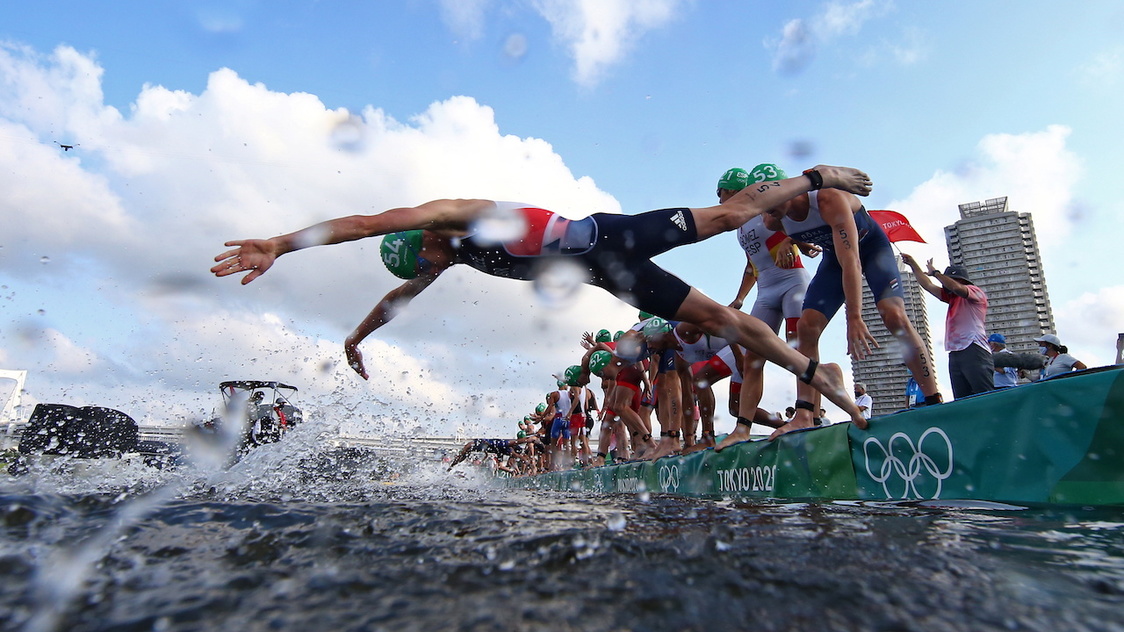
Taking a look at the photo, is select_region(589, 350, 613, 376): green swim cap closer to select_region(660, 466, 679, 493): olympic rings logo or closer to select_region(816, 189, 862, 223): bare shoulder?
select_region(660, 466, 679, 493): olympic rings logo

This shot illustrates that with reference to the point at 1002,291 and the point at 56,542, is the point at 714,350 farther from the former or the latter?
the point at 1002,291

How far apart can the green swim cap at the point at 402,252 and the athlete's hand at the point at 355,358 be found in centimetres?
77

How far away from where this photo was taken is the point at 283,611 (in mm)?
867

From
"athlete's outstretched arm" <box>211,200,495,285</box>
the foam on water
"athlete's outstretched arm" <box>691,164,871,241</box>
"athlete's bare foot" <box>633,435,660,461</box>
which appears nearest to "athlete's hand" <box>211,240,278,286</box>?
"athlete's outstretched arm" <box>211,200,495,285</box>

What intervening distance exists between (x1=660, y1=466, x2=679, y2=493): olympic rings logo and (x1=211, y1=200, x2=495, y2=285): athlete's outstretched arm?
9.82 feet

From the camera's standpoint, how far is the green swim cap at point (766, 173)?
388 cm

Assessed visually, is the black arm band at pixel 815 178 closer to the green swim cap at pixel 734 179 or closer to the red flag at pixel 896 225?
the green swim cap at pixel 734 179

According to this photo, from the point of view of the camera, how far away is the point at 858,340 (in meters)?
3.43

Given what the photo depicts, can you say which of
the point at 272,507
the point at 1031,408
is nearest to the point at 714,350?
the point at 1031,408

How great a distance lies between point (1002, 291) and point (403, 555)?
17.2m

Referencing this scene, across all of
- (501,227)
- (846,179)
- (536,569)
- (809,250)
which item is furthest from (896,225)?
(536,569)

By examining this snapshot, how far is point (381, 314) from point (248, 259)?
132 centimetres

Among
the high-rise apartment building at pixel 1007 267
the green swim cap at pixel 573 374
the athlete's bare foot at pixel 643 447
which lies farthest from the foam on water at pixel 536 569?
Result: the high-rise apartment building at pixel 1007 267

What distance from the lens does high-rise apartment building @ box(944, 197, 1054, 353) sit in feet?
44.1
